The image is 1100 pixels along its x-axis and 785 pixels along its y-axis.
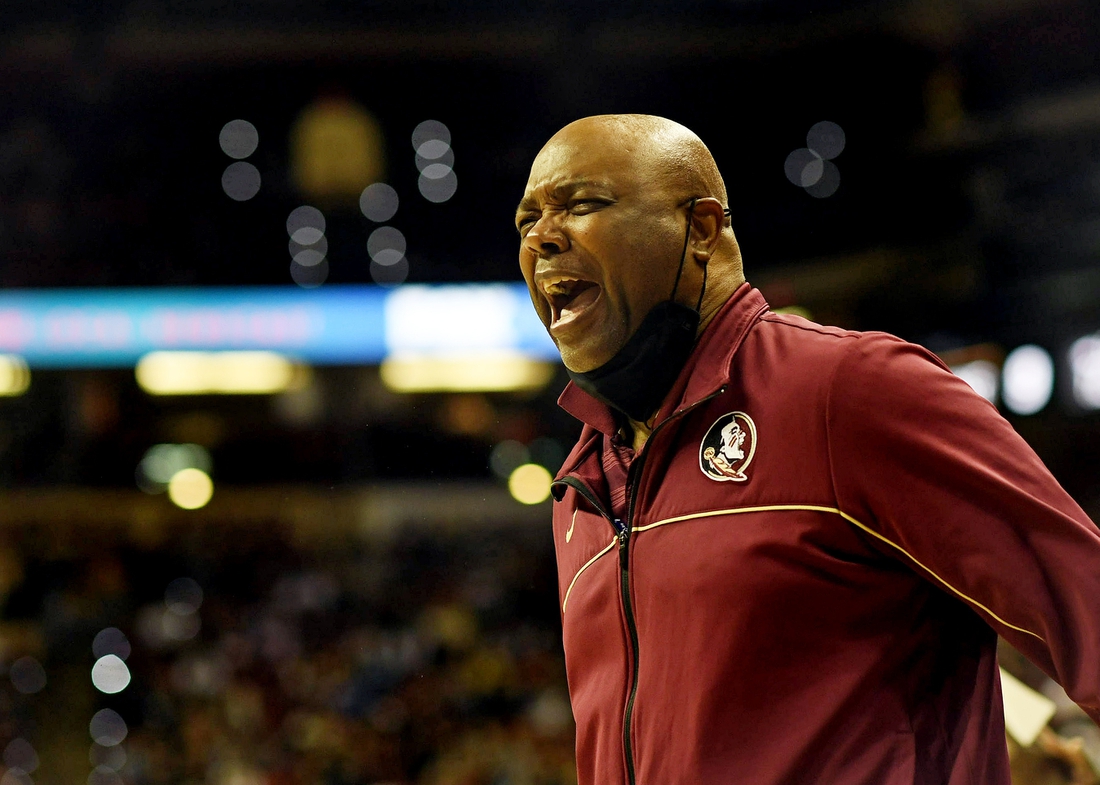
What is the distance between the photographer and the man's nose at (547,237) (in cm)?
158

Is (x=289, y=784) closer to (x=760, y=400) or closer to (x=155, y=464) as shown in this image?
(x=155, y=464)

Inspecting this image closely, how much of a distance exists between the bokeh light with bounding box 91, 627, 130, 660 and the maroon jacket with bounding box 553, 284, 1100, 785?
23.8 ft

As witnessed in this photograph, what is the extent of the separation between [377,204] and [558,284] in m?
7.63

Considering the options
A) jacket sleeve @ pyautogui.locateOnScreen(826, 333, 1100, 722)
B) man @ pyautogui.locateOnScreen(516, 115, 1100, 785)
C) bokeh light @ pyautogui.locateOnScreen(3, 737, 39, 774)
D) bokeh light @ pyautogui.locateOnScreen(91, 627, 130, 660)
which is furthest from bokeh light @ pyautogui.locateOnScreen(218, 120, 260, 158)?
jacket sleeve @ pyautogui.locateOnScreen(826, 333, 1100, 722)

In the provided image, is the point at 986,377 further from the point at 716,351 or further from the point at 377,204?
the point at 716,351

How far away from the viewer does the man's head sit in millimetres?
1567

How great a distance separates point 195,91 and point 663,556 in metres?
9.43

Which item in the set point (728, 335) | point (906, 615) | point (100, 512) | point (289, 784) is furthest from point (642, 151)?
point (100, 512)

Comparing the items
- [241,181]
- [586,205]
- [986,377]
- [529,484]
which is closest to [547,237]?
[586,205]

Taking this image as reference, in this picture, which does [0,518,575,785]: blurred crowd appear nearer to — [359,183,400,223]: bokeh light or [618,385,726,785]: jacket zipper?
[359,183,400,223]: bokeh light

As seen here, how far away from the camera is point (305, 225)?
9.09 meters

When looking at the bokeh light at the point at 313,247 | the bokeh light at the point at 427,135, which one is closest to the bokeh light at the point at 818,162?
the bokeh light at the point at 427,135

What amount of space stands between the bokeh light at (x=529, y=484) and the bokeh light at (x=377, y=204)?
7.48ft

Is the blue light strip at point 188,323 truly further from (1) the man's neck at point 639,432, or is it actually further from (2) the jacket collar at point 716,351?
(2) the jacket collar at point 716,351
